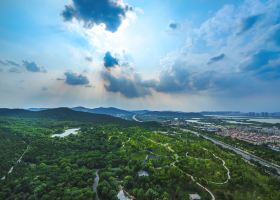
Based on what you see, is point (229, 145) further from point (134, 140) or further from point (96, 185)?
point (96, 185)

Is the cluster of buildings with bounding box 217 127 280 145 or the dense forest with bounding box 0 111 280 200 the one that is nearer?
the dense forest with bounding box 0 111 280 200

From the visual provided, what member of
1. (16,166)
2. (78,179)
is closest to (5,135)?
(16,166)

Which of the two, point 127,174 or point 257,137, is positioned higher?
point 257,137

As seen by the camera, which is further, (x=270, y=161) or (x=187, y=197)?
(x=270, y=161)

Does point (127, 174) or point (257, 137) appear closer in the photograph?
point (127, 174)

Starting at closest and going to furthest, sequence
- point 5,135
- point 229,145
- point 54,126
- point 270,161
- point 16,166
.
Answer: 1. point 16,166
2. point 270,161
3. point 5,135
4. point 229,145
5. point 54,126

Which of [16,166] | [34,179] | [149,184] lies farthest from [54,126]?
[149,184]

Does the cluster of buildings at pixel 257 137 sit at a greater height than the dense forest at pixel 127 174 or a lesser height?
greater

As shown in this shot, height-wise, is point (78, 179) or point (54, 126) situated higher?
point (54, 126)

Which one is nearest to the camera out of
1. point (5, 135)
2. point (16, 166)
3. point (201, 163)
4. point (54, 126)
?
point (16, 166)

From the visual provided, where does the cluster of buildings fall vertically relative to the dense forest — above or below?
above

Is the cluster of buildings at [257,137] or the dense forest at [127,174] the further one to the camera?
the cluster of buildings at [257,137]
